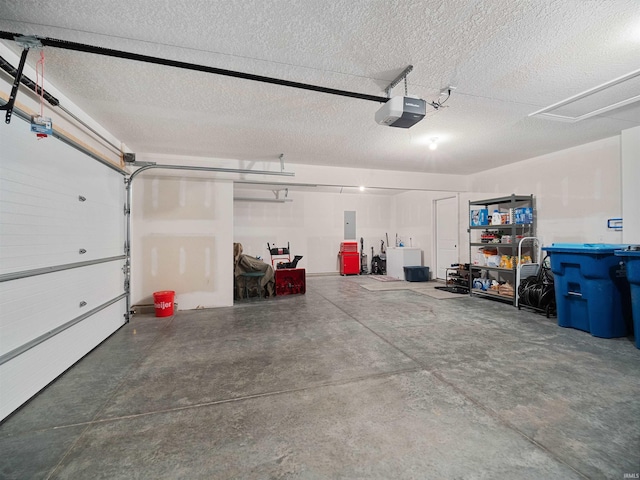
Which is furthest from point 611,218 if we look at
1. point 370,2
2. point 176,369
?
point 176,369

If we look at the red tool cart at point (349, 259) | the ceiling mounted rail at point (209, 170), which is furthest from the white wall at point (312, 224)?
the ceiling mounted rail at point (209, 170)

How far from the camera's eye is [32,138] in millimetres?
2088

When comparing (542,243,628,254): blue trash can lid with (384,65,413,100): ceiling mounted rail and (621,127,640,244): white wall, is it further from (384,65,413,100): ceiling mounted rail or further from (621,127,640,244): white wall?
(384,65,413,100): ceiling mounted rail

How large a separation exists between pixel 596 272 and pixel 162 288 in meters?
6.09

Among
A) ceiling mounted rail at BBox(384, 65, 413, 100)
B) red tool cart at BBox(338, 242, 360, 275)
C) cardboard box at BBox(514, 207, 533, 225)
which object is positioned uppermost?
ceiling mounted rail at BBox(384, 65, 413, 100)

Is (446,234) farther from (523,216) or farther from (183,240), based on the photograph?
(183,240)

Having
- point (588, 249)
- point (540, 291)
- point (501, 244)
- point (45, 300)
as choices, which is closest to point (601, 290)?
point (588, 249)

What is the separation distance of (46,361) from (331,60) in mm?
3348

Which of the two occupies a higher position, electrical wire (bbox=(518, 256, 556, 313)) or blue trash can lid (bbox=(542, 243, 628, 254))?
blue trash can lid (bbox=(542, 243, 628, 254))

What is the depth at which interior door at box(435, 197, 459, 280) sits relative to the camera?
6.85m

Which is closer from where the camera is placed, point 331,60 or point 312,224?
point 331,60

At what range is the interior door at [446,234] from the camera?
22.5 feet

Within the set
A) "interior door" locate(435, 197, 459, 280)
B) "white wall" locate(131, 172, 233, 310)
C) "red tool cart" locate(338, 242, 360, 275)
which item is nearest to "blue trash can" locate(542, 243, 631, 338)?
"interior door" locate(435, 197, 459, 280)

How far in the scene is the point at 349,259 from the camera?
29.2ft
